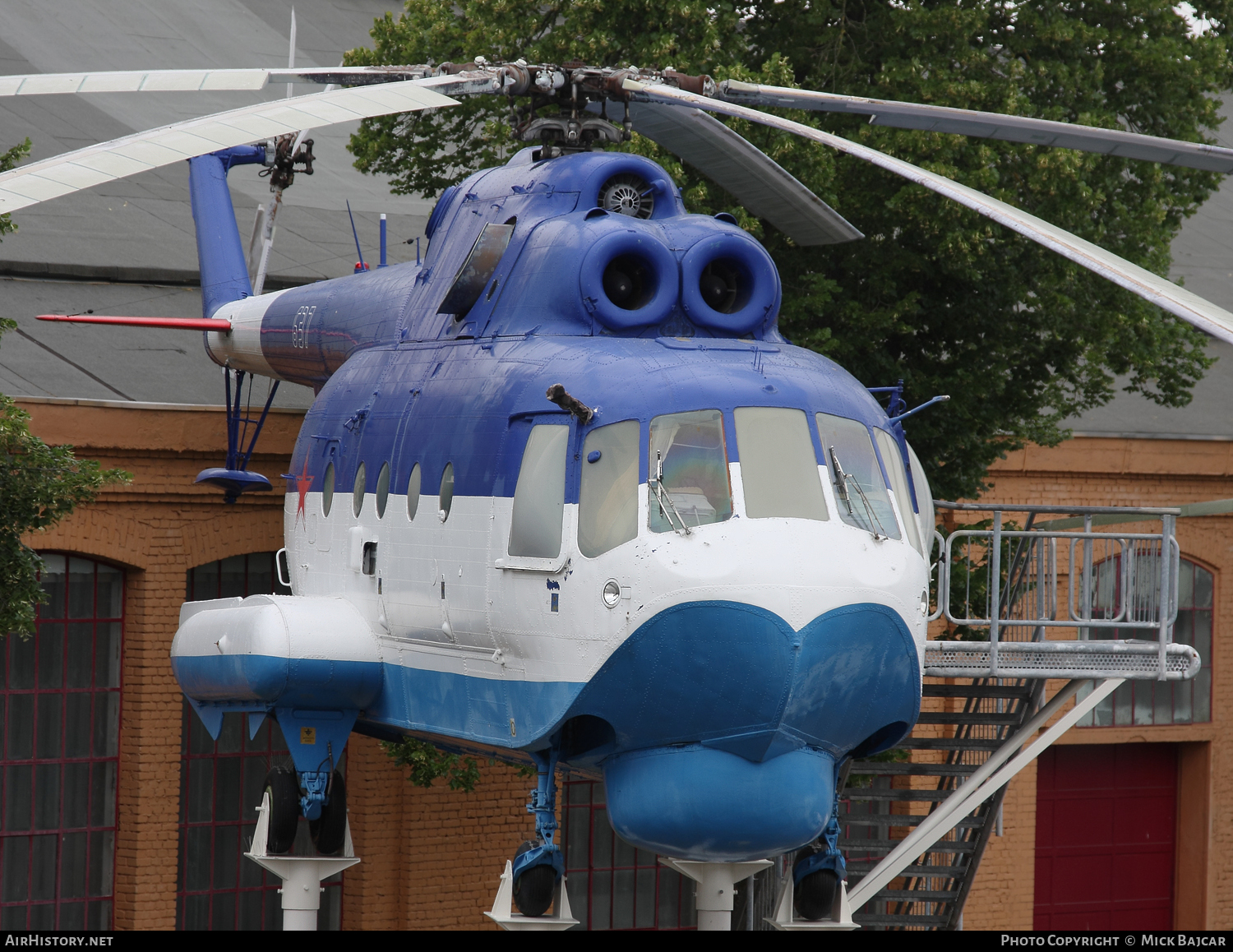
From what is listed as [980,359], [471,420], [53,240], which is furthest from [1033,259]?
[53,240]

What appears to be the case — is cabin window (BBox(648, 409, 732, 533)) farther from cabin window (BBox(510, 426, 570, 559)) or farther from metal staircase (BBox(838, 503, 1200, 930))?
metal staircase (BBox(838, 503, 1200, 930))

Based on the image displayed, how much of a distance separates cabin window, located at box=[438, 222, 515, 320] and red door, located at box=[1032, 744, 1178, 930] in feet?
41.2

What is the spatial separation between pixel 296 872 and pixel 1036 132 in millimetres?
7219

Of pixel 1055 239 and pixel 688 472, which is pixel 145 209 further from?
pixel 1055 239

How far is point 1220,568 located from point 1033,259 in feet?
21.0

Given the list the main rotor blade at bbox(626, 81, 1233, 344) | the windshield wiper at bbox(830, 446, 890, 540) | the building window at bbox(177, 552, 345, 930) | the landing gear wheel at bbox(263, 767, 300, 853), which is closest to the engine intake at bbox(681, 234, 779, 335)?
the main rotor blade at bbox(626, 81, 1233, 344)

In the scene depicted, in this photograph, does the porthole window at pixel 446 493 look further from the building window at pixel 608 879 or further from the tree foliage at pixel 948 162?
the building window at pixel 608 879

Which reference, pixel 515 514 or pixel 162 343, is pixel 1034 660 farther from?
pixel 162 343

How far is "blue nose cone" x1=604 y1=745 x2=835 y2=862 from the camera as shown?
29.2ft

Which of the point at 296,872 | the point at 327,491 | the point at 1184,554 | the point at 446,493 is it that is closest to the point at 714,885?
the point at 296,872

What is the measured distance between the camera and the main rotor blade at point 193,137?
27.6 feet

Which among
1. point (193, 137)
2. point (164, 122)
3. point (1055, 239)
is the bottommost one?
point (1055, 239)

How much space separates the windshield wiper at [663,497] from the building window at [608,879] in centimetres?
957

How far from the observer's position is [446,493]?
1023 cm
